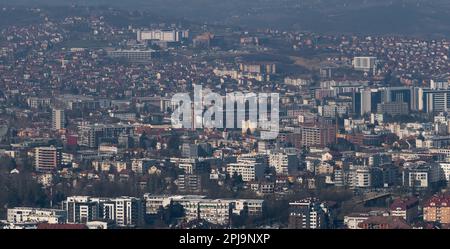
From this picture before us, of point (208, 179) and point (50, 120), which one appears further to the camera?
point (50, 120)

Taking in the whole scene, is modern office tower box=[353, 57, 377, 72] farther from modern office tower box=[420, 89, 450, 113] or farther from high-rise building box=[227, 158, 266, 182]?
high-rise building box=[227, 158, 266, 182]

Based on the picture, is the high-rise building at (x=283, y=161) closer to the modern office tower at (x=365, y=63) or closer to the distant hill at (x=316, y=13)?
the modern office tower at (x=365, y=63)

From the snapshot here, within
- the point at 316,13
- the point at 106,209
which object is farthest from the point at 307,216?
the point at 316,13

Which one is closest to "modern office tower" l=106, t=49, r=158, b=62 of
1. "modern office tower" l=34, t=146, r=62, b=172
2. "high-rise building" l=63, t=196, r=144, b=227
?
"modern office tower" l=34, t=146, r=62, b=172

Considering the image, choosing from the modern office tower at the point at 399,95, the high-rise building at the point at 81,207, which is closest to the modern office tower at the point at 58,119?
the modern office tower at the point at 399,95

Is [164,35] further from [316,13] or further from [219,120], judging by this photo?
[219,120]
